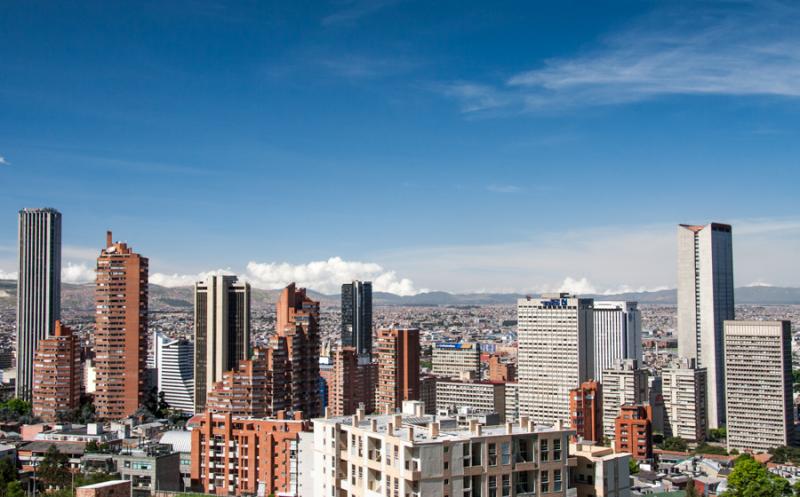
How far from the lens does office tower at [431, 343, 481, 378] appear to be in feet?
260

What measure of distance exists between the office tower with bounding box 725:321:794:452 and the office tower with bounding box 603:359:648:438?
5.51m

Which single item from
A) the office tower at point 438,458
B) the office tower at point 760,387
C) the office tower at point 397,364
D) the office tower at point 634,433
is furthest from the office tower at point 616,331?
the office tower at point 438,458

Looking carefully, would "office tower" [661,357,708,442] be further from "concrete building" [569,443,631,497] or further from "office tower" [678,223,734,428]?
"concrete building" [569,443,631,497]

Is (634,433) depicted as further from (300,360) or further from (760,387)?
(760,387)

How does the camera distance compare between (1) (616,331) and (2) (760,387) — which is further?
(1) (616,331)

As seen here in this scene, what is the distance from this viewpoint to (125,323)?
160 ft

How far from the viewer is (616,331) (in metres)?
80.9

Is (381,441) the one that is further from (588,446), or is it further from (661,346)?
(661,346)

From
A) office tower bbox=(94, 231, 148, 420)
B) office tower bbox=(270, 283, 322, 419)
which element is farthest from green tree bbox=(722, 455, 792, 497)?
office tower bbox=(94, 231, 148, 420)

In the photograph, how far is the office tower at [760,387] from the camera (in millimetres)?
52562

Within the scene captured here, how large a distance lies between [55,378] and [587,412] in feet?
91.7

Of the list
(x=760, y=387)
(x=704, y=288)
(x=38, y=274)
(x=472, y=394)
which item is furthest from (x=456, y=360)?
(x=38, y=274)

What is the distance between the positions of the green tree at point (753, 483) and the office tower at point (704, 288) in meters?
43.7

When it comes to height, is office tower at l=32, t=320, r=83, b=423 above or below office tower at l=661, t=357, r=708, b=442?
above
